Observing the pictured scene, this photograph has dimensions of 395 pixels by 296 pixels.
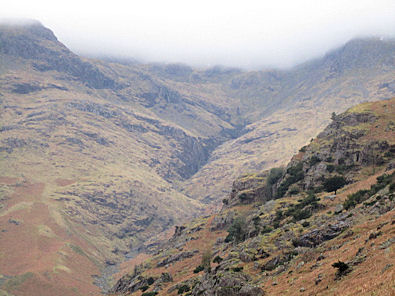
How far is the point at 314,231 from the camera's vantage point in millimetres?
62312

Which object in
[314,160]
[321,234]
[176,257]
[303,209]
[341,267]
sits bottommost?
[176,257]

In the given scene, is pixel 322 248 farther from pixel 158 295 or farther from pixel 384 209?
pixel 158 295

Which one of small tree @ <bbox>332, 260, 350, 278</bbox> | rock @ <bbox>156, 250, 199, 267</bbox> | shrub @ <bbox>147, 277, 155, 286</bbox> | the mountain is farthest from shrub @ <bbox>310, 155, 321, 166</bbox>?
small tree @ <bbox>332, 260, 350, 278</bbox>

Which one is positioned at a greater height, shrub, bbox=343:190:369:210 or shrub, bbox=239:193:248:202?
shrub, bbox=343:190:369:210

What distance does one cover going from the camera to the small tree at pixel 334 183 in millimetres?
97750

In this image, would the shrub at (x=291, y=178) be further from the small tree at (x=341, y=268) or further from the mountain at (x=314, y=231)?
the small tree at (x=341, y=268)

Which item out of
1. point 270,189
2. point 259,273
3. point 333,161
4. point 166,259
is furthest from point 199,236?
point 259,273

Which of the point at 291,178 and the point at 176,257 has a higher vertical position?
the point at 291,178

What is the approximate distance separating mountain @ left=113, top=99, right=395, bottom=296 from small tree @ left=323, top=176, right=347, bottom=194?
A: 0.88 ft

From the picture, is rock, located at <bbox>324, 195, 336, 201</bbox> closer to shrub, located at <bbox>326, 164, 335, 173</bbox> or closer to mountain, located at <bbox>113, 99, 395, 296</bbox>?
mountain, located at <bbox>113, 99, 395, 296</bbox>

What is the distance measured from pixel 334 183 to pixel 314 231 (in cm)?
3977

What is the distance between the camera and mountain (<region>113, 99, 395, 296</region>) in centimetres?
4136

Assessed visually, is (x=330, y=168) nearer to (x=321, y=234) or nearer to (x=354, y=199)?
Answer: (x=354, y=199)

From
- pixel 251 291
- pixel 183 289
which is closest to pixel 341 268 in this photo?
pixel 251 291
